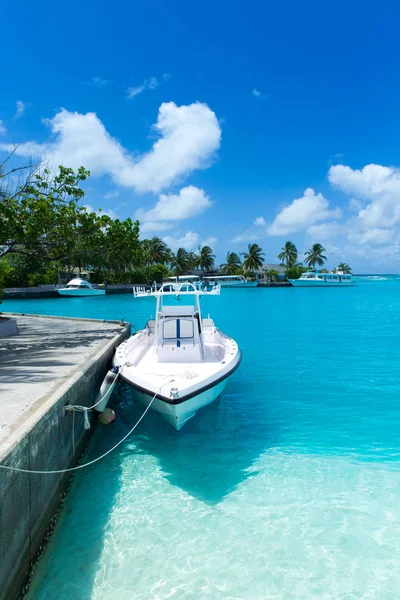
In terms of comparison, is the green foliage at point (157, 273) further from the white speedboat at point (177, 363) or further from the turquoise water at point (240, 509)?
the turquoise water at point (240, 509)

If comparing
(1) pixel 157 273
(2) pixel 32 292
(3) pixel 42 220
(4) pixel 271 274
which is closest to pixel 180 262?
(1) pixel 157 273

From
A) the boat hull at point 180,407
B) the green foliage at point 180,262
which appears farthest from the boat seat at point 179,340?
the green foliage at point 180,262

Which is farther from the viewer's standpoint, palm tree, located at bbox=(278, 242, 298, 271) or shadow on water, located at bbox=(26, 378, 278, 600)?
palm tree, located at bbox=(278, 242, 298, 271)

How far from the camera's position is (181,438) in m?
9.45

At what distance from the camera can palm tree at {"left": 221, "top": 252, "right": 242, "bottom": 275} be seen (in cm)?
11614

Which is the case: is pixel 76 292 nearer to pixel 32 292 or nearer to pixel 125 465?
pixel 32 292

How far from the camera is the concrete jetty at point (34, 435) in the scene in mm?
4562

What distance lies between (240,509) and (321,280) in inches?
4214

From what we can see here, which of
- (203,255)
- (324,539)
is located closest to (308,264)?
(203,255)

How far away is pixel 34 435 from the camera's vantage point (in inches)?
214

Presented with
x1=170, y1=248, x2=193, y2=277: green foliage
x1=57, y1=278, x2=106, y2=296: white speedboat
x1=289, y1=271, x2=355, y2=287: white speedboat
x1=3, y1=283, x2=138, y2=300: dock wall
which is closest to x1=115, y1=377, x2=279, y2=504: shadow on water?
x1=3, y1=283, x2=138, y2=300: dock wall

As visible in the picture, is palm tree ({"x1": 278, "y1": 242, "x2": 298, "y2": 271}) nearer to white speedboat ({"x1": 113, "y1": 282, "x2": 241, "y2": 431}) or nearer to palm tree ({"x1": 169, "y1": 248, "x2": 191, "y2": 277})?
palm tree ({"x1": 169, "y1": 248, "x2": 191, "y2": 277})

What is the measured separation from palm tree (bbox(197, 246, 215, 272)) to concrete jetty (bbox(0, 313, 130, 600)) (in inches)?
3894

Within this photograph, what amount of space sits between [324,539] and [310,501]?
37.0 inches
